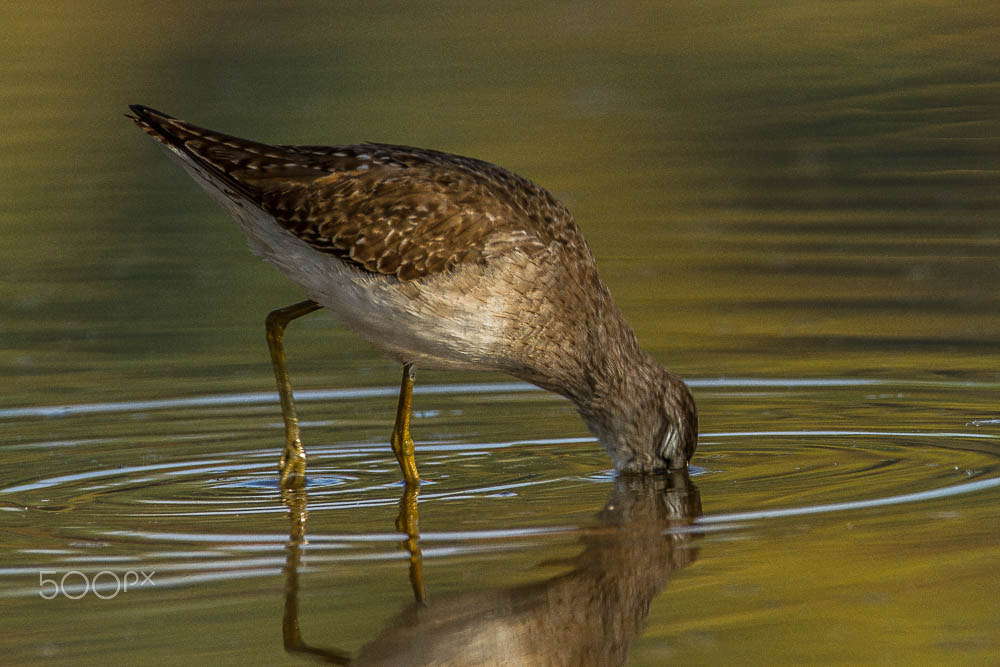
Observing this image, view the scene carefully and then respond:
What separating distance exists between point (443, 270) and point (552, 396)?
2148mm

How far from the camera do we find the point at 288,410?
9.23m

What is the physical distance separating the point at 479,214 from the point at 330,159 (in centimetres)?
84

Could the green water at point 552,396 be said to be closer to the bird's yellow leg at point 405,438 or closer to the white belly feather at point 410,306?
the bird's yellow leg at point 405,438

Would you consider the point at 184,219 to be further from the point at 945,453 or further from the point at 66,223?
the point at 945,453

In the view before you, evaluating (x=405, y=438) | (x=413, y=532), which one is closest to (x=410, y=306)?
(x=405, y=438)

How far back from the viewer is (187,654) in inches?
239

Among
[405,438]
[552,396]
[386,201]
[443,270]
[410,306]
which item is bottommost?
[552,396]

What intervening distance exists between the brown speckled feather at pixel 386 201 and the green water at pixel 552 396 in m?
1.08

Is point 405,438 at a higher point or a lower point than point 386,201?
lower

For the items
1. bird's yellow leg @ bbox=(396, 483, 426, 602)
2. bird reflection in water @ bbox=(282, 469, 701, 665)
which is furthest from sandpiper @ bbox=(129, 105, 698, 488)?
bird reflection in water @ bbox=(282, 469, 701, 665)

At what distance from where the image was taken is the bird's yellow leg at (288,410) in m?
8.77

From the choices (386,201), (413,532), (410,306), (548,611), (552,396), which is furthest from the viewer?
(552,396)

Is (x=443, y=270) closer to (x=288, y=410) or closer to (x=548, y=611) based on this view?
(x=288, y=410)

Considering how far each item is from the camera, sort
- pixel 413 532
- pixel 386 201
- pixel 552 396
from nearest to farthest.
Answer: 1. pixel 413 532
2. pixel 386 201
3. pixel 552 396
